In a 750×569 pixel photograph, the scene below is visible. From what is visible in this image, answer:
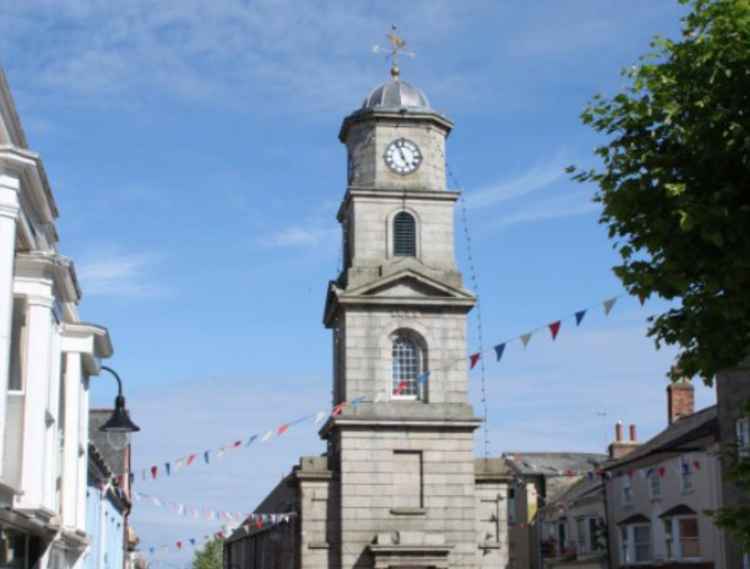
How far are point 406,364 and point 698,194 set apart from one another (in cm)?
2472

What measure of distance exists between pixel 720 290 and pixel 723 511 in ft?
10.3

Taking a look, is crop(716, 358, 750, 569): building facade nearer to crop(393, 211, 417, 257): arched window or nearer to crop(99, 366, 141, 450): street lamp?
crop(393, 211, 417, 257): arched window

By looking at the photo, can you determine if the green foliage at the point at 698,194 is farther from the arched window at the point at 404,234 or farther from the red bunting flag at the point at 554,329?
the arched window at the point at 404,234

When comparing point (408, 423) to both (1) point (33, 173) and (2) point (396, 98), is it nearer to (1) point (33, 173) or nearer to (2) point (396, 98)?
(2) point (396, 98)

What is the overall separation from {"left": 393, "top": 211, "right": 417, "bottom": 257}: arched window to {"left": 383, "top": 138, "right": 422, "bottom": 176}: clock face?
5.32ft

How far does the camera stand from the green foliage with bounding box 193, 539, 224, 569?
412 ft

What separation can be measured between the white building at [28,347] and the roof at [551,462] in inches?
1824

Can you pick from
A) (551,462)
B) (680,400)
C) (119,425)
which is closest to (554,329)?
(119,425)

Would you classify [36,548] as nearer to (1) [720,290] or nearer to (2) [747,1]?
(1) [720,290]

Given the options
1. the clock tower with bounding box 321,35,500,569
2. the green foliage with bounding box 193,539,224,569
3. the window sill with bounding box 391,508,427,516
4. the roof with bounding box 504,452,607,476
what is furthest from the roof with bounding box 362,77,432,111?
the green foliage with bounding box 193,539,224,569

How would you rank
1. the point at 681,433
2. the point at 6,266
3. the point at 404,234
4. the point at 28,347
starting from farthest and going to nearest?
1. the point at 681,433
2. the point at 404,234
3. the point at 28,347
4. the point at 6,266

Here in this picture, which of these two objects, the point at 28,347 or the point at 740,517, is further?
the point at 740,517

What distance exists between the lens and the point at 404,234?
1682 inches

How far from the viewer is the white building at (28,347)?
14.9m
